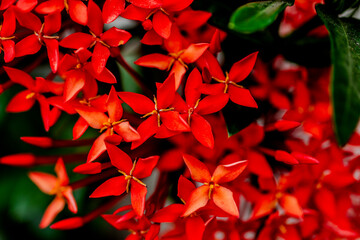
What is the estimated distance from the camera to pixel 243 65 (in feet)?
1.30

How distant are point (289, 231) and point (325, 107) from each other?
18 centimetres

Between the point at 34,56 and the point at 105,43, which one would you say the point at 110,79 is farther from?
the point at 34,56

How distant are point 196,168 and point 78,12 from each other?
0.21 meters

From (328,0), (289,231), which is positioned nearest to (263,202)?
(289,231)

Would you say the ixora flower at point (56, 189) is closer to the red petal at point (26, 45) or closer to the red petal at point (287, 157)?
the red petal at point (26, 45)

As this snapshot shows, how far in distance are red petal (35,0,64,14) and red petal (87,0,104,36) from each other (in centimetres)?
3

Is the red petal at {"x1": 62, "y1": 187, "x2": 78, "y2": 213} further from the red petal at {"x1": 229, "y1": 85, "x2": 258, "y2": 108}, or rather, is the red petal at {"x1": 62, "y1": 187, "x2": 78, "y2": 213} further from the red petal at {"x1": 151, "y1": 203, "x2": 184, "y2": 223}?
the red petal at {"x1": 229, "y1": 85, "x2": 258, "y2": 108}

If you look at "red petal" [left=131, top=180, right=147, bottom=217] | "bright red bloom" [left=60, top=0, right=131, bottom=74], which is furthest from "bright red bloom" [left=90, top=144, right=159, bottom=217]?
"bright red bloom" [left=60, top=0, right=131, bottom=74]

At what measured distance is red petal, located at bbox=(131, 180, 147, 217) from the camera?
14.8 inches

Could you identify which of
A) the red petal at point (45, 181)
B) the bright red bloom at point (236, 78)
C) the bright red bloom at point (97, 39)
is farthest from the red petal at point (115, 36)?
the red petal at point (45, 181)

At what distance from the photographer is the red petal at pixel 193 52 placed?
0.37m

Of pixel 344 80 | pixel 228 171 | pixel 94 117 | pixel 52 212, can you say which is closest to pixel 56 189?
pixel 52 212

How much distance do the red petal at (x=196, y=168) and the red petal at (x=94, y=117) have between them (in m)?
0.10

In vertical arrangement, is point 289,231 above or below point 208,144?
below
